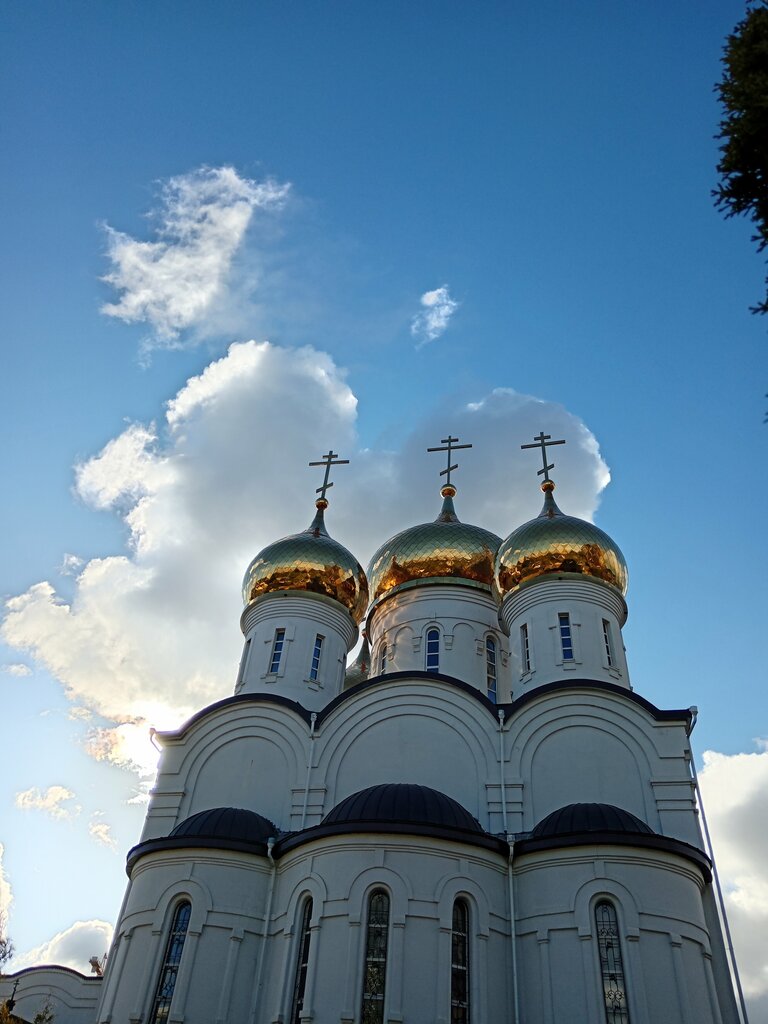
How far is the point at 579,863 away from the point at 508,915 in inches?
46.4

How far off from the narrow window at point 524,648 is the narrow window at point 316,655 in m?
4.00

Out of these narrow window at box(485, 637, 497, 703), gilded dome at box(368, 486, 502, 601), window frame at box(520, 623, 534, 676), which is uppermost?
gilded dome at box(368, 486, 502, 601)

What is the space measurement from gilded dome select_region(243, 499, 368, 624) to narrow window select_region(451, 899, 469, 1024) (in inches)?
300

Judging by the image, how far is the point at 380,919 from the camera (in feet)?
35.3

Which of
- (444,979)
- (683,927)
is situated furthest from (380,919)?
(683,927)

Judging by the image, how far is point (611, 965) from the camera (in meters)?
10.6

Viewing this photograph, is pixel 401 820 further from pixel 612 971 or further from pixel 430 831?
pixel 612 971

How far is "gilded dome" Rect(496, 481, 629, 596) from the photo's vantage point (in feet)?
52.5

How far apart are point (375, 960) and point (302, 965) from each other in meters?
1.12

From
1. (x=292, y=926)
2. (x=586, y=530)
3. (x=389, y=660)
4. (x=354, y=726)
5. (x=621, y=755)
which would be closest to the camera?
(x=292, y=926)

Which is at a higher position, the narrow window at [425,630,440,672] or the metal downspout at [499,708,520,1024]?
the narrow window at [425,630,440,672]

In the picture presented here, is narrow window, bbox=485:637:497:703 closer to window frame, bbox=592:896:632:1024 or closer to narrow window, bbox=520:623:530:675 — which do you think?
narrow window, bbox=520:623:530:675

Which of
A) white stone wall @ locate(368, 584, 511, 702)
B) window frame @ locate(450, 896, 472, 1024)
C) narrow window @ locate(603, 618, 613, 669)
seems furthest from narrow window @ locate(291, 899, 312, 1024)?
narrow window @ locate(603, 618, 613, 669)

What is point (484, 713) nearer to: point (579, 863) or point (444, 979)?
point (579, 863)
